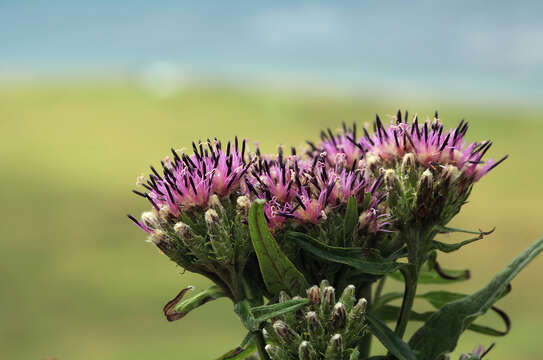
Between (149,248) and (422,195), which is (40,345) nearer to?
(149,248)

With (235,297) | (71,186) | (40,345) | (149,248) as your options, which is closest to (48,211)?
(71,186)

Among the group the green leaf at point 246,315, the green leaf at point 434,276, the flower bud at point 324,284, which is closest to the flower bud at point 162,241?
the green leaf at point 246,315

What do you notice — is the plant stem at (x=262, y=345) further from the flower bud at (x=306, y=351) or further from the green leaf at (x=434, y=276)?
the green leaf at (x=434, y=276)

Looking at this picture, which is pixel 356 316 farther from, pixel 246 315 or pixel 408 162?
pixel 408 162

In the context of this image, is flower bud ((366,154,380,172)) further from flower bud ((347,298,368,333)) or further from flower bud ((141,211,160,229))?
flower bud ((141,211,160,229))

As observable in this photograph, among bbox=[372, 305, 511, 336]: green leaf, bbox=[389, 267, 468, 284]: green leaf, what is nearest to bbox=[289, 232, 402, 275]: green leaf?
bbox=[372, 305, 511, 336]: green leaf

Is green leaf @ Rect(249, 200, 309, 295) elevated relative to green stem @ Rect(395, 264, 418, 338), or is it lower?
elevated

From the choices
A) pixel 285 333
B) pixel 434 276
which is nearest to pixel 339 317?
pixel 285 333
